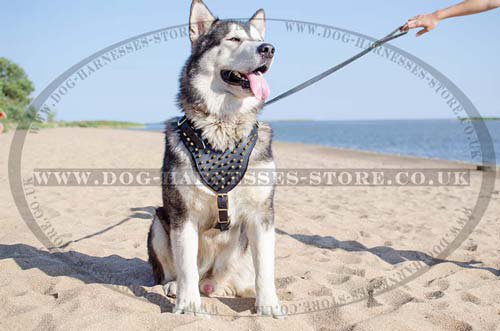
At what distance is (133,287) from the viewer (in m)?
3.45

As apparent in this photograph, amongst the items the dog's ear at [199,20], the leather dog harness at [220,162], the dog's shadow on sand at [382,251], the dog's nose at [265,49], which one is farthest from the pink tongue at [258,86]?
the dog's shadow on sand at [382,251]

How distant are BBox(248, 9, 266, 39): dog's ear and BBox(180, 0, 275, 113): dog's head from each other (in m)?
0.22

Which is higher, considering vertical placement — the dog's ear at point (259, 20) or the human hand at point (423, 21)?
the human hand at point (423, 21)

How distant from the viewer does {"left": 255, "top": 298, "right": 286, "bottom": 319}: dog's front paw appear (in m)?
2.98

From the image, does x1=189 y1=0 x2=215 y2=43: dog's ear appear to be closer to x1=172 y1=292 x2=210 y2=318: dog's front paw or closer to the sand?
x1=172 y1=292 x2=210 y2=318: dog's front paw

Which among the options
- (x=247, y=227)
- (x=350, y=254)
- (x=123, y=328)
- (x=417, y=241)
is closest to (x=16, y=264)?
(x=123, y=328)

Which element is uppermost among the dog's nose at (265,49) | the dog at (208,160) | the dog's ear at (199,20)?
the dog's ear at (199,20)

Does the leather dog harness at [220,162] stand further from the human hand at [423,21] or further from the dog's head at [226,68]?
the human hand at [423,21]

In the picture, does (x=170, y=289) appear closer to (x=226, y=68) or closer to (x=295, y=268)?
(x=295, y=268)

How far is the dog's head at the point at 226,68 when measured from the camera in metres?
3.02

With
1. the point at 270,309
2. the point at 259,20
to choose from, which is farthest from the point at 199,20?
the point at 270,309

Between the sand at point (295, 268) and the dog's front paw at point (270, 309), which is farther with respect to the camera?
the dog's front paw at point (270, 309)

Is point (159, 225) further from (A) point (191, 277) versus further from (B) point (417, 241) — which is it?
(B) point (417, 241)

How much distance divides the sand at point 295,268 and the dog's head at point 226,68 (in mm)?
1560
